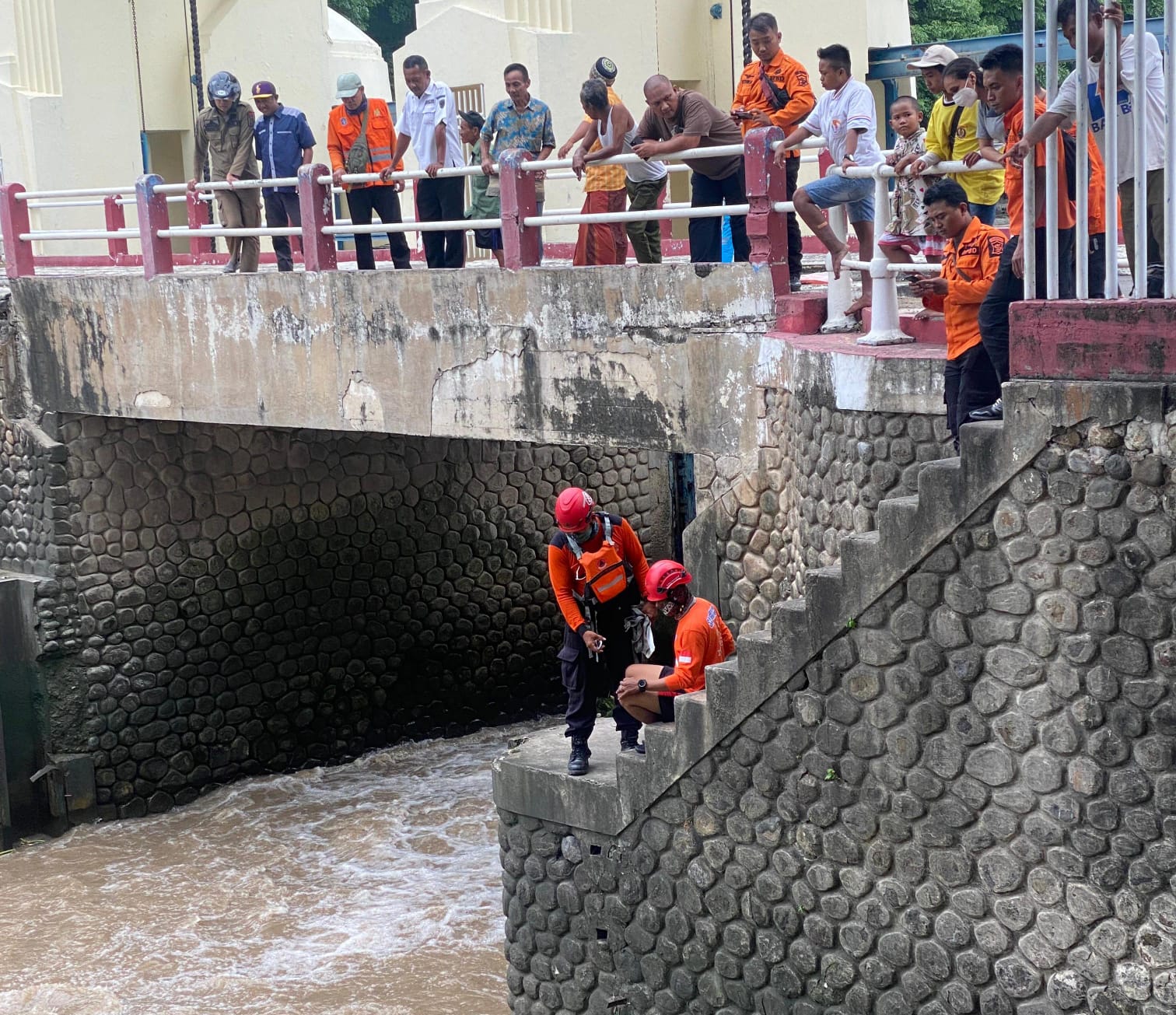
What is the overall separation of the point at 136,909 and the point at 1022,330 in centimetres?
837

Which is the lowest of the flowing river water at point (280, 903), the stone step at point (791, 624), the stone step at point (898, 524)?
the flowing river water at point (280, 903)

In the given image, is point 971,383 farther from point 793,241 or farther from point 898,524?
point 793,241

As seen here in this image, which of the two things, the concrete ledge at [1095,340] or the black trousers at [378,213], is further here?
the black trousers at [378,213]

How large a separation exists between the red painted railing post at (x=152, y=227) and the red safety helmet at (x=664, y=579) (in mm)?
6457

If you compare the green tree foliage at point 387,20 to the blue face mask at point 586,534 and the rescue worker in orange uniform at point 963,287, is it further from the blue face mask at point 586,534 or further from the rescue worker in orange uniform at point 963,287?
the rescue worker in orange uniform at point 963,287

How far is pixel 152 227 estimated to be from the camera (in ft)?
41.0

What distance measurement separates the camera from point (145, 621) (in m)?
13.6

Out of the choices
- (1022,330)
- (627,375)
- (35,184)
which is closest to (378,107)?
(627,375)

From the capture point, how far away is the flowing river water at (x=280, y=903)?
10.3 metres

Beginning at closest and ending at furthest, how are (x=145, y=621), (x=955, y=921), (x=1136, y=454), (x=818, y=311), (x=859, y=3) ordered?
(x=1136, y=454), (x=955, y=921), (x=818, y=311), (x=145, y=621), (x=859, y=3)

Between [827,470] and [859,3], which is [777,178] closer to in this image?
[827,470]

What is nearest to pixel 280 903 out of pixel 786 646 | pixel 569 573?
pixel 569 573

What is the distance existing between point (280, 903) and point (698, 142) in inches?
244

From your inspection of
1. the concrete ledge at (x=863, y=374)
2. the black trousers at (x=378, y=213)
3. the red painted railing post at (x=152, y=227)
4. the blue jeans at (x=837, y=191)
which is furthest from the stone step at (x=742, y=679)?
the red painted railing post at (x=152, y=227)
